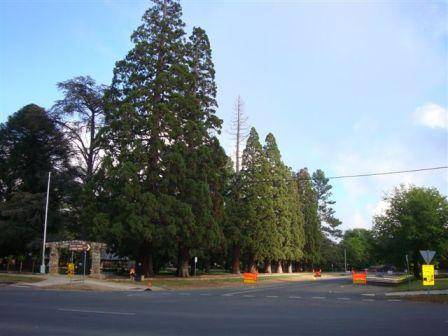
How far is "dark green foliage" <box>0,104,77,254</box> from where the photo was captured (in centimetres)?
5122

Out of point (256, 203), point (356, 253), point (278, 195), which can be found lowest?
point (356, 253)

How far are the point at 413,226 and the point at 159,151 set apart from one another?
2333 cm

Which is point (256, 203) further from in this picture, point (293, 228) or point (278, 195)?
point (293, 228)

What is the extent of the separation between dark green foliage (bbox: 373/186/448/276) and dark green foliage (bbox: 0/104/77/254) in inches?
1281

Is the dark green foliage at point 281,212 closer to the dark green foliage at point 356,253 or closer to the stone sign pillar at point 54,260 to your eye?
the stone sign pillar at point 54,260

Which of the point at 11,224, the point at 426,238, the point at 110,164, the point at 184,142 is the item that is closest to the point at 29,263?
the point at 11,224

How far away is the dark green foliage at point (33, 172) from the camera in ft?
168

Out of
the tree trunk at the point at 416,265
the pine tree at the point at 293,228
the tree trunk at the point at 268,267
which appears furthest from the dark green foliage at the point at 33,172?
the tree trunk at the point at 416,265

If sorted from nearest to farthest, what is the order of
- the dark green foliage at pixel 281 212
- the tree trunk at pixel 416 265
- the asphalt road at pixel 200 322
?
the asphalt road at pixel 200 322 → the tree trunk at pixel 416 265 → the dark green foliage at pixel 281 212

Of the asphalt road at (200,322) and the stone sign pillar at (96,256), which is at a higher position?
the stone sign pillar at (96,256)

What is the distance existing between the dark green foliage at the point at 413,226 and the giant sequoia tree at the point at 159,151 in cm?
1632

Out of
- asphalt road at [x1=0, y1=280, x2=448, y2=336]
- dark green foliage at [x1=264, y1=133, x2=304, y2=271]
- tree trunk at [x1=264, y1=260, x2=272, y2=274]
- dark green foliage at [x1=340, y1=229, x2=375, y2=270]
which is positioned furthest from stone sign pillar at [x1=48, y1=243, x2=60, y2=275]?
dark green foliage at [x1=340, y1=229, x2=375, y2=270]

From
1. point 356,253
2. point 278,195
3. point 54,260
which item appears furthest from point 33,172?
point 356,253

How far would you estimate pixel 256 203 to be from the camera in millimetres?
62250
